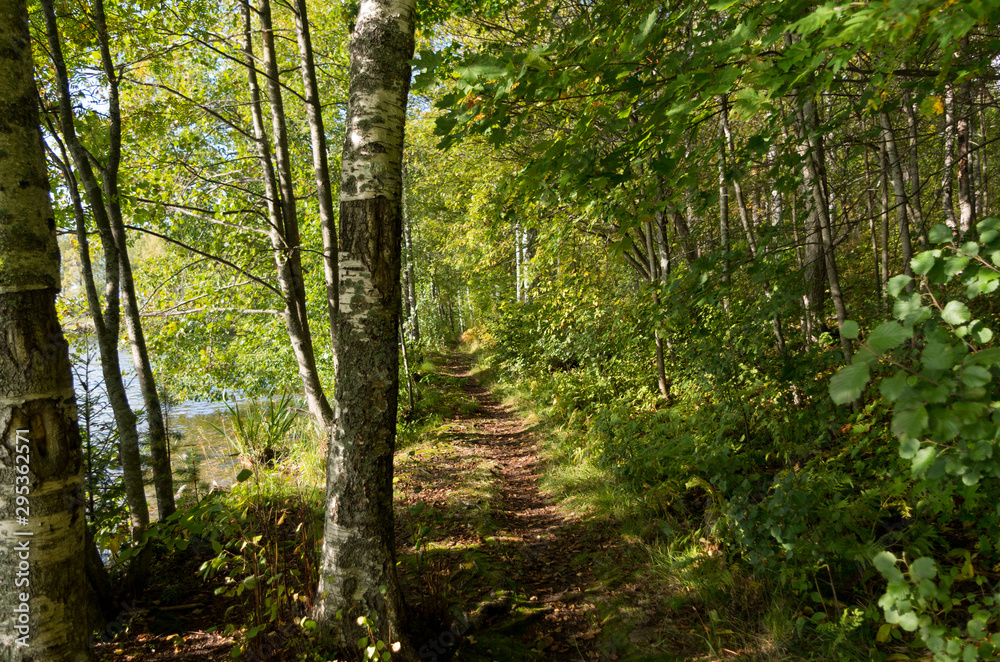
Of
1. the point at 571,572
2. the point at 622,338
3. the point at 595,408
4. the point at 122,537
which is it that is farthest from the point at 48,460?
the point at 595,408

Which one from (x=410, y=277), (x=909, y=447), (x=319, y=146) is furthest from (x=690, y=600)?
(x=410, y=277)

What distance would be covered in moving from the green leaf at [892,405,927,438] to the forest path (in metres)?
2.51

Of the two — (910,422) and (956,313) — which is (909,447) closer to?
(910,422)

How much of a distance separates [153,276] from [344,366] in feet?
21.6

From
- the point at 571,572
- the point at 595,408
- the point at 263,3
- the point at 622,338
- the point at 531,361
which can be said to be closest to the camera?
the point at 571,572

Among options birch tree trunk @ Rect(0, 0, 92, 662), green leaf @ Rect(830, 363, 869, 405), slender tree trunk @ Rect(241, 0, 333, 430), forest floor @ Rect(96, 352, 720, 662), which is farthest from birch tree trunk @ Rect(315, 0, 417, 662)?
slender tree trunk @ Rect(241, 0, 333, 430)

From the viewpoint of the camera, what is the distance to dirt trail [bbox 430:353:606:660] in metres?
3.21

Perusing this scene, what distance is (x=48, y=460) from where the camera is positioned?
173 centimetres

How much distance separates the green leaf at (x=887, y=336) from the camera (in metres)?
1.30

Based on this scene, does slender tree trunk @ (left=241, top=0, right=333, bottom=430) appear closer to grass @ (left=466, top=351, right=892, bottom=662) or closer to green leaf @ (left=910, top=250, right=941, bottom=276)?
grass @ (left=466, top=351, right=892, bottom=662)

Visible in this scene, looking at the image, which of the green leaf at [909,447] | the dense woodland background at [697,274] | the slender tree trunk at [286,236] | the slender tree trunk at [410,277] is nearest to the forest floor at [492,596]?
the dense woodland background at [697,274]

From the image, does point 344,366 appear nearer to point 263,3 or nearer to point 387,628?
point 387,628

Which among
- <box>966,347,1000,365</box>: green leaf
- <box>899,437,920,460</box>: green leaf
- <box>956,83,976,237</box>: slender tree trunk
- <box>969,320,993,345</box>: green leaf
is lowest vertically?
<box>899,437,920,460</box>: green leaf

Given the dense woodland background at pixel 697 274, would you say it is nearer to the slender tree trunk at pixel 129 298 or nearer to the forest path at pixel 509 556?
the slender tree trunk at pixel 129 298
